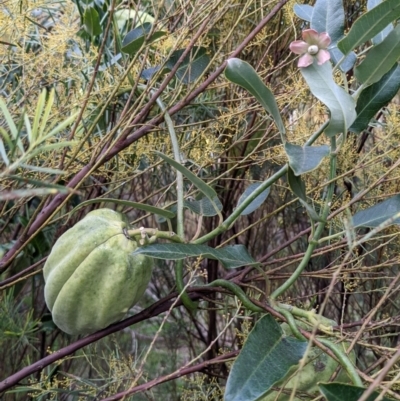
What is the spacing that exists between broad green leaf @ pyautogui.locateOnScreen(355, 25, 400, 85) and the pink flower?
2.1 inches

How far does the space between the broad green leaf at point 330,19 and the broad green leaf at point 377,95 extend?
0.26ft

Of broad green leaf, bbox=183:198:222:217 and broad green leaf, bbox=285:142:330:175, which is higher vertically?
broad green leaf, bbox=285:142:330:175

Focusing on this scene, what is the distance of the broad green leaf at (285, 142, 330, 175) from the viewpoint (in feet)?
1.87

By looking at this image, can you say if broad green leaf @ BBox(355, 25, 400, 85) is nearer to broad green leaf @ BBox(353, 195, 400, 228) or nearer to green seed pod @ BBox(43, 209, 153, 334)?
broad green leaf @ BBox(353, 195, 400, 228)

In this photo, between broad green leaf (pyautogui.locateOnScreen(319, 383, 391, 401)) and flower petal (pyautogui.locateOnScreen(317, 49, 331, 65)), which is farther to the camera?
flower petal (pyautogui.locateOnScreen(317, 49, 331, 65))

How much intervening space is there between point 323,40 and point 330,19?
0.13m

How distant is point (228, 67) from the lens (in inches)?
23.6

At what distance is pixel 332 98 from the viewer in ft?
1.99

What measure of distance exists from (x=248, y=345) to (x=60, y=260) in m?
0.31

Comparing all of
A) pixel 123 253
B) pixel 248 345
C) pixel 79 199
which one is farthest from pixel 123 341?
pixel 248 345

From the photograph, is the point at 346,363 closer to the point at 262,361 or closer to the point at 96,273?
the point at 262,361

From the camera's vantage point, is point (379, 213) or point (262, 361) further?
point (379, 213)

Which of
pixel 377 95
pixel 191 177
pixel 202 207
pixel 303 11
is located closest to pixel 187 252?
pixel 191 177

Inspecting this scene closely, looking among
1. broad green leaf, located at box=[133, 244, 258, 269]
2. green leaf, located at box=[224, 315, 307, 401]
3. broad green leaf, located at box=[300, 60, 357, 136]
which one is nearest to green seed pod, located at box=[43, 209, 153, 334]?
broad green leaf, located at box=[133, 244, 258, 269]
